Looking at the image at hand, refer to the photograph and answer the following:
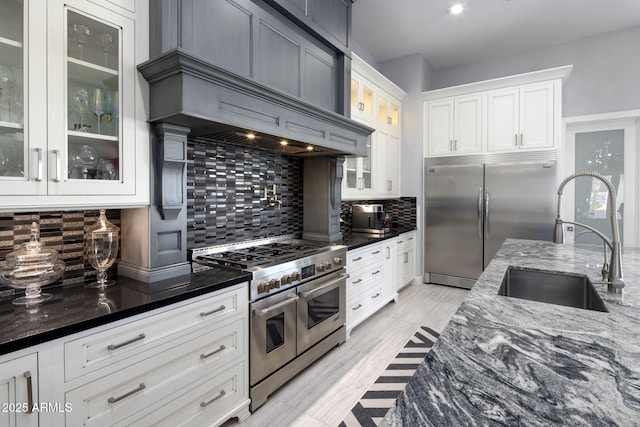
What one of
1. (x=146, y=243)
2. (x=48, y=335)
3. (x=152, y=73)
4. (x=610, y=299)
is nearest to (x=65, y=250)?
(x=146, y=243)

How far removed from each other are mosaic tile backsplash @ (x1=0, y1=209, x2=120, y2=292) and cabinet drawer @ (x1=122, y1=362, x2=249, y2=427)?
824 mm

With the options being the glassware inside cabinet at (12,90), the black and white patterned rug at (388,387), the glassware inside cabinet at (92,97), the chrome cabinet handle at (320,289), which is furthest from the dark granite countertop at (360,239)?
the glassware inside cabinet at (12,90)

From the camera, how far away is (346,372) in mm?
2357

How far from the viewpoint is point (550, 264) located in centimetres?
189

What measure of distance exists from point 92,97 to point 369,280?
2641 mm

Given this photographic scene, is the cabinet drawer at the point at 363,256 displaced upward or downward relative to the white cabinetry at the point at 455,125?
downward

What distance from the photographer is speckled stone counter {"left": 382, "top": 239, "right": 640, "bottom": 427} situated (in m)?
0.61

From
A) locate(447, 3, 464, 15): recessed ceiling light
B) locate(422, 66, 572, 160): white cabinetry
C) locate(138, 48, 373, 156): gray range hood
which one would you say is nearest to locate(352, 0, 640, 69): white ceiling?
locate(447, 3, 464, 15): recessed ceiling light

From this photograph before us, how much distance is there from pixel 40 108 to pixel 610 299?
2455 mm

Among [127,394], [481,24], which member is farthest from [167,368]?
[481,24]

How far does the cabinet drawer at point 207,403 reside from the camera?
4.81 ft

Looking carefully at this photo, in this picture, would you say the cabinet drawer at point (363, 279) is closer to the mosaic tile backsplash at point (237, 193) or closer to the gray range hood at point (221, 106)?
the mosaic tile backsplash at point (237, 193)

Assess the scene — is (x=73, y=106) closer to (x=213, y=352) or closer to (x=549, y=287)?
(x=213, y=352)

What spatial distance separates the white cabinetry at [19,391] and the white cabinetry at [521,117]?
460cm
